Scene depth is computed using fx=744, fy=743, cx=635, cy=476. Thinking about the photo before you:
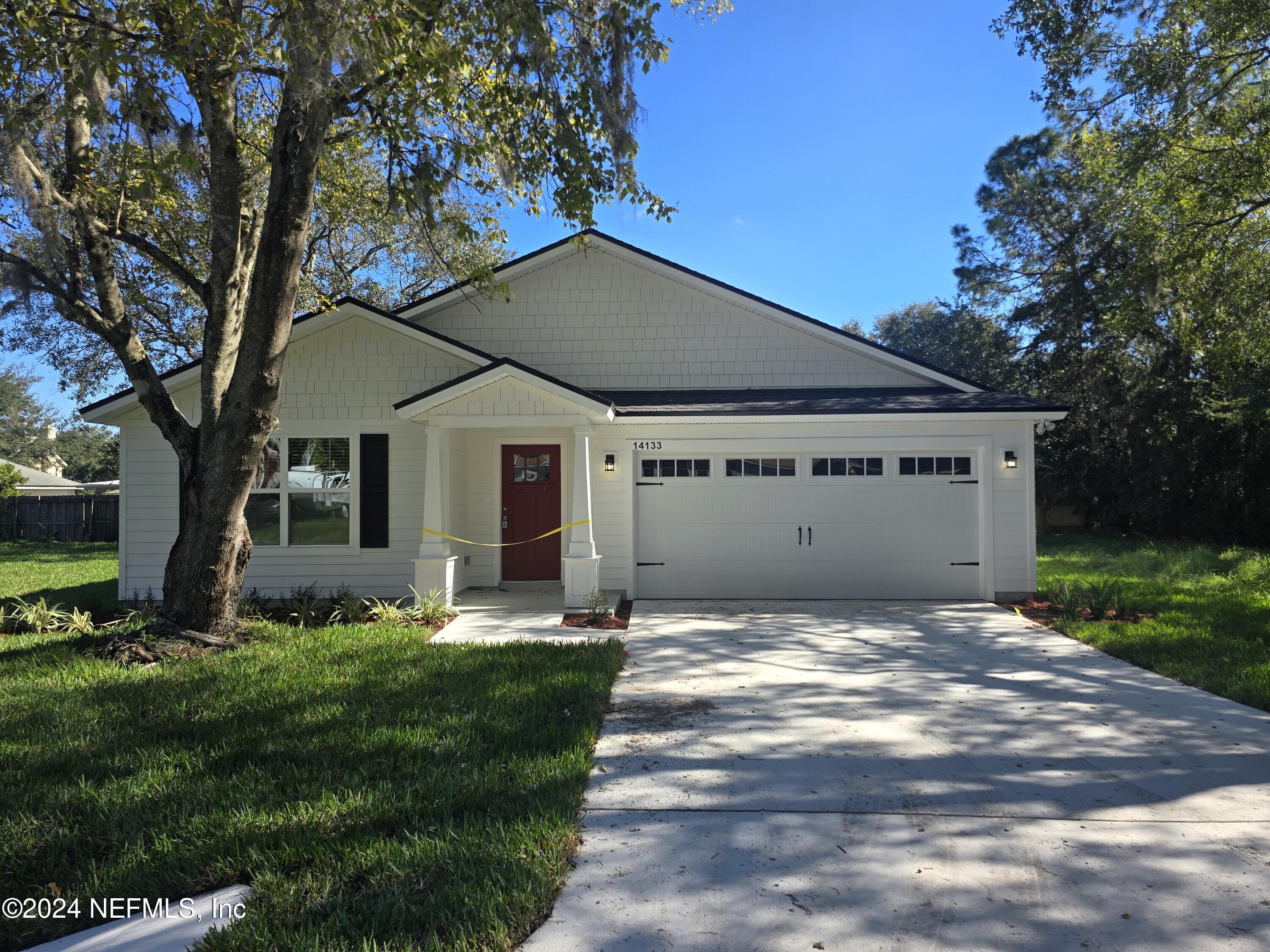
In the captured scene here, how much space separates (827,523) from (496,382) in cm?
496

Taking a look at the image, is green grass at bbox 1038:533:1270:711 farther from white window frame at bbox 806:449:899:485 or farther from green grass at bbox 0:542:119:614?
green grass at bbox 0:542:119:614

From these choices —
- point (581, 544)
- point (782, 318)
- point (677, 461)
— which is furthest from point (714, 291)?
point (581, 544)

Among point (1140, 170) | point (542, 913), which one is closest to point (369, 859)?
point (542, 913)

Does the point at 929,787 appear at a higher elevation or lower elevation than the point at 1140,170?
lower

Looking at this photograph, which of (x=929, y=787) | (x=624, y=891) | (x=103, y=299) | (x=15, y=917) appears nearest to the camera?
(x=15, y=917)

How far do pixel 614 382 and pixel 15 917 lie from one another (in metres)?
9.91

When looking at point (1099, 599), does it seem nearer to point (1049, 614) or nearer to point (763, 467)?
point (1049, 614)

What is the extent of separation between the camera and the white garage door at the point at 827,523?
34.4 feet

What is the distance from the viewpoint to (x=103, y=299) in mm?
7500

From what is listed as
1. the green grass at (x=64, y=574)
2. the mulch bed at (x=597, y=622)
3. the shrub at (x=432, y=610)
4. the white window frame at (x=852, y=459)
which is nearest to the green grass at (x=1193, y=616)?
the white window frame at (x=852, y=459)

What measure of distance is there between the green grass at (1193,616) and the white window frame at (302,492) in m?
9.13

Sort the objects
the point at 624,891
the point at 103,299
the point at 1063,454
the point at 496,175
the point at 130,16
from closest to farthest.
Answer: the point at 624,891, the point at 130,16, the point at 103,299, the point at 496,175, the point at 1063,454

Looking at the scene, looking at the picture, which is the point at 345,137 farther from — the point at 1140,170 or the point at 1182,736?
the point at 1140,170

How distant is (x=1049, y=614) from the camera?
9.41 meters
